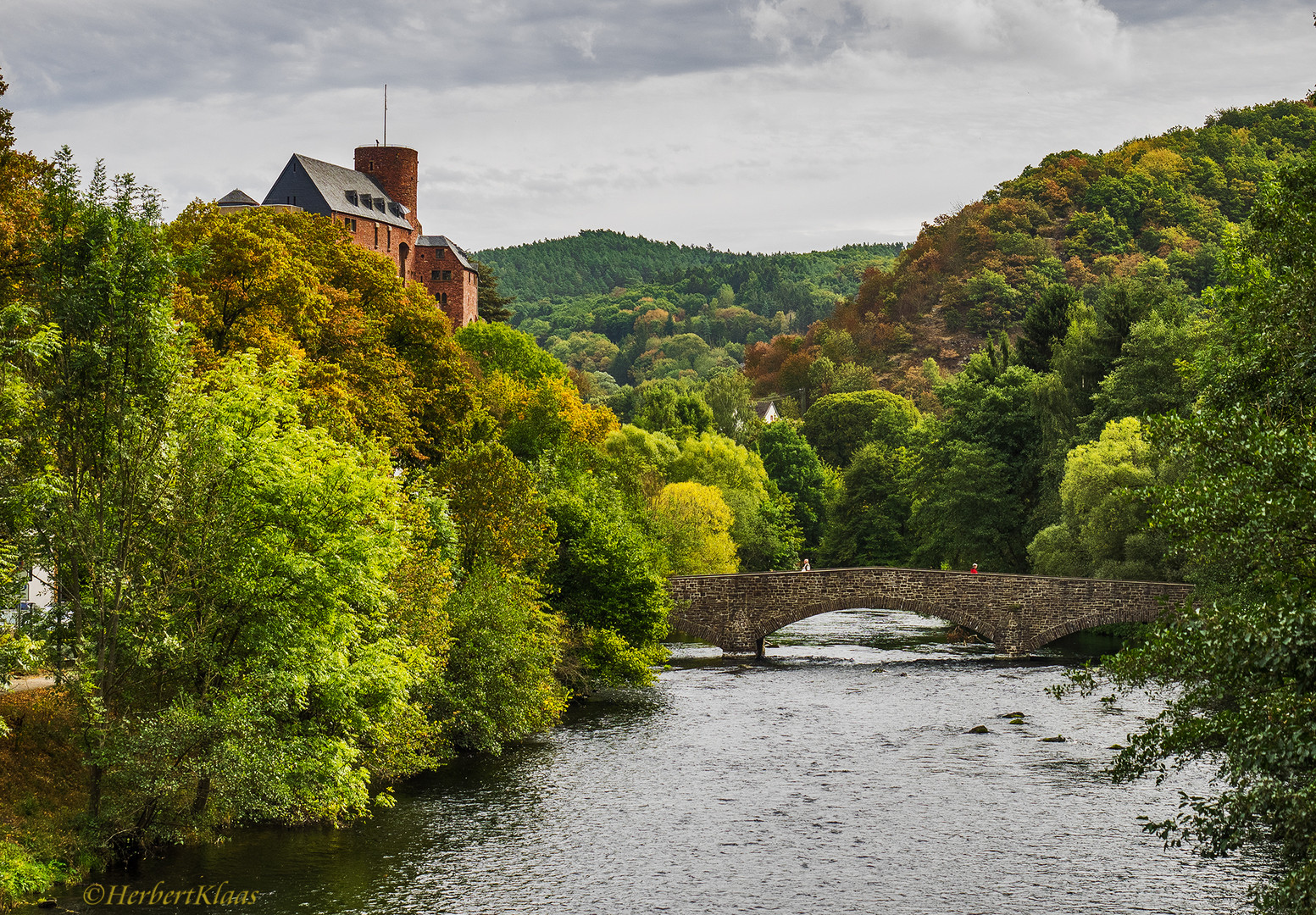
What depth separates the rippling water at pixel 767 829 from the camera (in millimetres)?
20406

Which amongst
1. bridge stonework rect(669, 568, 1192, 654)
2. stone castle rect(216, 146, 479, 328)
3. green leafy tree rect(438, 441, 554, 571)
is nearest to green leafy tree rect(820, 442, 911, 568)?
bridge stonework rect(669, 568, 1192, 654)

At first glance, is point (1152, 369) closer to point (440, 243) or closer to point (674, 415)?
point (674, 415)

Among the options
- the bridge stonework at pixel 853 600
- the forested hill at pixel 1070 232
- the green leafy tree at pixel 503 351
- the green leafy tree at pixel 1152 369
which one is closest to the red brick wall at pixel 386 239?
the green leafy tree at pixel 503 351

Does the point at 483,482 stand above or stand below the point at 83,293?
below

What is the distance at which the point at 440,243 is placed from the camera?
83125mm

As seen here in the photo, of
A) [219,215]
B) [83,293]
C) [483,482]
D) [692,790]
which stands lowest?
[692,790]

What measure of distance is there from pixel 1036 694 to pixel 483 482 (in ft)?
62.4

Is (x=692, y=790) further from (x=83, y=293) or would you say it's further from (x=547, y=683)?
(x=83, y=293)

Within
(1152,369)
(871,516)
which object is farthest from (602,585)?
(871,516)

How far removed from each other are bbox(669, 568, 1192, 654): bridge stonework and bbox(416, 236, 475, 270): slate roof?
42.1 m

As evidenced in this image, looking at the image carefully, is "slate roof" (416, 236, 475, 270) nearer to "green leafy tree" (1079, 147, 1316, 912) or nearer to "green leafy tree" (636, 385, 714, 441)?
"green leafy tree" (636, 385, 714, 441)

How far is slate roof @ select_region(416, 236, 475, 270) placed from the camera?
82.8 meters

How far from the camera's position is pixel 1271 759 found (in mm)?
12953

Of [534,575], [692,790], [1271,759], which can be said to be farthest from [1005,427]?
[1271,759]
